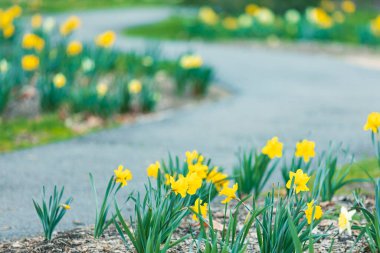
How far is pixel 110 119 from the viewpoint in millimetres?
8508

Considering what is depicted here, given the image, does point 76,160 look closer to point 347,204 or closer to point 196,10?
A: point 347,204

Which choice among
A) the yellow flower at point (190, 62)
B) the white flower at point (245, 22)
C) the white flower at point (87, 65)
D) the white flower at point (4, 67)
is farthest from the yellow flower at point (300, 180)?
the white flower at point (245, 22)

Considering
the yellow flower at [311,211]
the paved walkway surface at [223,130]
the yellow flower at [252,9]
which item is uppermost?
the yellow flower at [252,9]

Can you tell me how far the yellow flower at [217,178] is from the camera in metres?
4.34

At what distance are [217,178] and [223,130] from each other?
Answer: 11.8 ft

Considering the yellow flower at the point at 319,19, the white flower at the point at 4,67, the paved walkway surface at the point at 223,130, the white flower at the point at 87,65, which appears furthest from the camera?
the yellow flower at the point at 319,19

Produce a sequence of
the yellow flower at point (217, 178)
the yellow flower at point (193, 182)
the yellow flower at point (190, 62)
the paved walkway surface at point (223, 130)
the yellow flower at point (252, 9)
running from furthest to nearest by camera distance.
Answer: the yellow flower at point (252, 9)
the yellow flower at point (190, 62)
the paved walkway surface at point (223, 130)
the yellow flower at point (217, 178)
the yellow flower at point (193, 182)

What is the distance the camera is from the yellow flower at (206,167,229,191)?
4336 mm

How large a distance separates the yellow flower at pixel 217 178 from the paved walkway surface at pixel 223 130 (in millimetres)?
830

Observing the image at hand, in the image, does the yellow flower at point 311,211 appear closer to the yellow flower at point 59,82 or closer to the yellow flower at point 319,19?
the yellow flower at point 59,82

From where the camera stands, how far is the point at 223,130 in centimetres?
796

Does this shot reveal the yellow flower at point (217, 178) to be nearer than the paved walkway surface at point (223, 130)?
Yes

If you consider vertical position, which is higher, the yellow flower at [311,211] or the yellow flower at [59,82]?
the yellow flower at [59,82]

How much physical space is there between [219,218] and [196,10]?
19.8 metres
